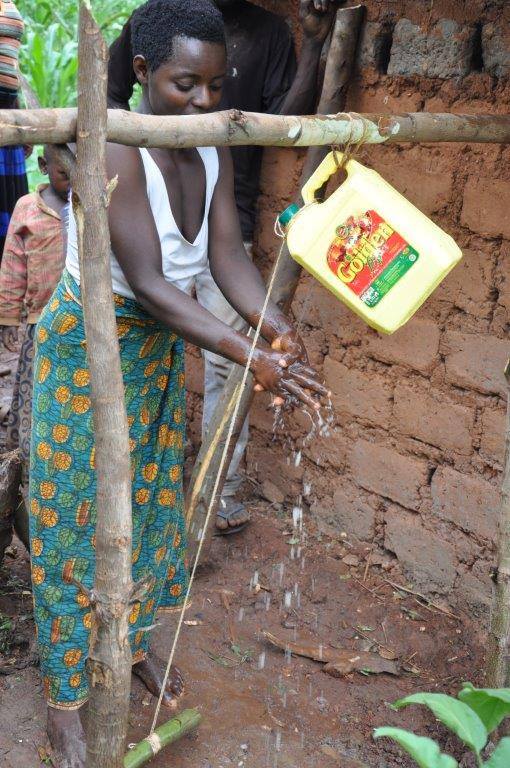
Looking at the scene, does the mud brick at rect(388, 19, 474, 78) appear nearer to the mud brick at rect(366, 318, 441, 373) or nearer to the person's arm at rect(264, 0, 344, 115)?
the person's arm at rect(264, 0, 344, 115)

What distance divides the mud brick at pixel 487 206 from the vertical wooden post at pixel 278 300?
0.56 m

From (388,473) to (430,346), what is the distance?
0.58 metres

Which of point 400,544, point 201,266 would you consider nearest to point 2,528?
point 201,266

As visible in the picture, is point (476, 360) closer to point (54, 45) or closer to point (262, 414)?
point (262, 414)

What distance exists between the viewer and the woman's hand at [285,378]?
2.07 m

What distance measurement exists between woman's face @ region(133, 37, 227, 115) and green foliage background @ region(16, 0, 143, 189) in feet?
17.9

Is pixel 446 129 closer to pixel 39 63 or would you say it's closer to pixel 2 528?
pixel 2 528

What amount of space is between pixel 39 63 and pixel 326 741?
6792 mm

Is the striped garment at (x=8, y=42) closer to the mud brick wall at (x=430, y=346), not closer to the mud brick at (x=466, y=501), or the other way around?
the mud brick wall at (x=430, y=346)

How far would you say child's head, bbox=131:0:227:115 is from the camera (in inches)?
90.0

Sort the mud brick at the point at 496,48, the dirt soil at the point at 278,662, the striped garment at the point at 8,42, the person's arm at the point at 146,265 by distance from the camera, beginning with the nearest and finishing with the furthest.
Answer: the person's arm at the point at 146,265 < the dirt soil at the point at 278,662 < the mud brick at the point at 496,48 < the striped garment at the point at 8,42

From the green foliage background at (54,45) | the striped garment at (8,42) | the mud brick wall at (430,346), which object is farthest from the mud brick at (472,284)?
the green foliage background at (54,45)

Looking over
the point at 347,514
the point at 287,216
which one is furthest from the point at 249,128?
the point at 347,514

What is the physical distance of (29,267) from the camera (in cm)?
367
